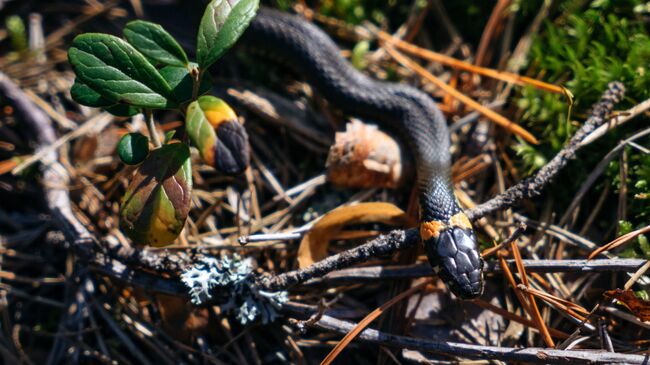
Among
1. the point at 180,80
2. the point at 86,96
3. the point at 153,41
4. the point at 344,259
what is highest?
the point at 153,41

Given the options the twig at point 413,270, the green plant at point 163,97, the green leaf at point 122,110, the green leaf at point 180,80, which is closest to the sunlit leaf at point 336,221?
the twig at point 413,270

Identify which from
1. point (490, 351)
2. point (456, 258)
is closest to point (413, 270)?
point (456, 258)

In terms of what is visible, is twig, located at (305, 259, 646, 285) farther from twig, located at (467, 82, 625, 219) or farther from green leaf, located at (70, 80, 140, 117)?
green leaf, located at (70, 80, 140, 117)

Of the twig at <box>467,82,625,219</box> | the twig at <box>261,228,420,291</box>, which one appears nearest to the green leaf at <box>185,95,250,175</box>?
the twig at <box>261,228,420,291</box>

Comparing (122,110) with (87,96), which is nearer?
(87,96)

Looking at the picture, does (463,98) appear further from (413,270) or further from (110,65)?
(110,65)

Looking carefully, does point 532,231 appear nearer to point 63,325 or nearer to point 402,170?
point 402,170
